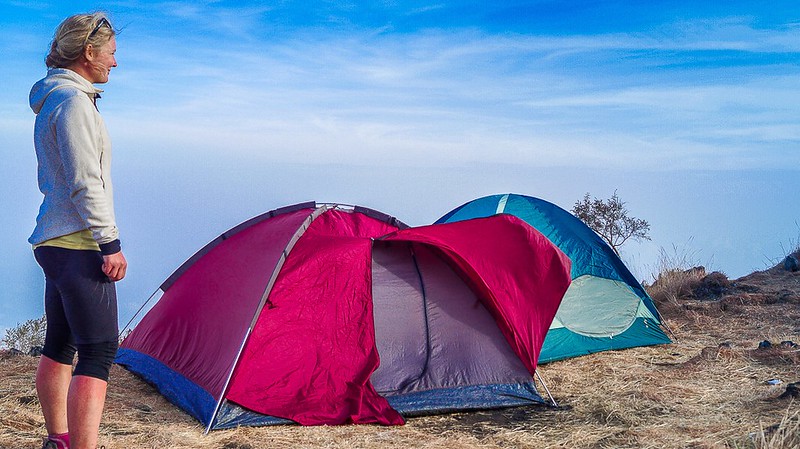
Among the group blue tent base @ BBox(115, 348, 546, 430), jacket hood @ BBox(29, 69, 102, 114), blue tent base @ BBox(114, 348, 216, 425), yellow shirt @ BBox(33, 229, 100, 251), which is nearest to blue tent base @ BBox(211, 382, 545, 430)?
blue tent base @ BBox(115, 348, 546, 430)

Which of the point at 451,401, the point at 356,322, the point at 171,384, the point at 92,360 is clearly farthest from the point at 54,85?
the point at 451,401

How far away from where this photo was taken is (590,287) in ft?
27.2

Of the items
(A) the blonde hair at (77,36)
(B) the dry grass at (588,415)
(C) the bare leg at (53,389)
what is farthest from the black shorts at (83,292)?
(B) the dry grass at (588,415)

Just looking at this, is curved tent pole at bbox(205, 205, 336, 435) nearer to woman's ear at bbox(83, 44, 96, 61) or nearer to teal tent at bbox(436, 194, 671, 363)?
woman's ear at bbox(83, 44, 96, 61)

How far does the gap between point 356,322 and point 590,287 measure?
128 inches

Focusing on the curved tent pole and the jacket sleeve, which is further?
the curved tent pole

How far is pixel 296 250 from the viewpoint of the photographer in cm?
620

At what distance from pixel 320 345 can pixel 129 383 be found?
2.02 meters

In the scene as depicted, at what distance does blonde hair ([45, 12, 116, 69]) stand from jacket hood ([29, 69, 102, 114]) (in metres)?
0.08

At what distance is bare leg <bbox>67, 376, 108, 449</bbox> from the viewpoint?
3.74 m

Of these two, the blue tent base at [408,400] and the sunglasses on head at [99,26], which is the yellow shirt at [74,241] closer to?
the sunglasses on head at [99,26]

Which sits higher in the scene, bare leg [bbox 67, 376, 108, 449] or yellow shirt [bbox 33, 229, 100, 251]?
yellow shirt [bbox 33, 229, 100, 251]

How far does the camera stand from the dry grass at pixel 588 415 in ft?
16.9

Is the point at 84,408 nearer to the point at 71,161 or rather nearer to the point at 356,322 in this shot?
the point at 71,161
